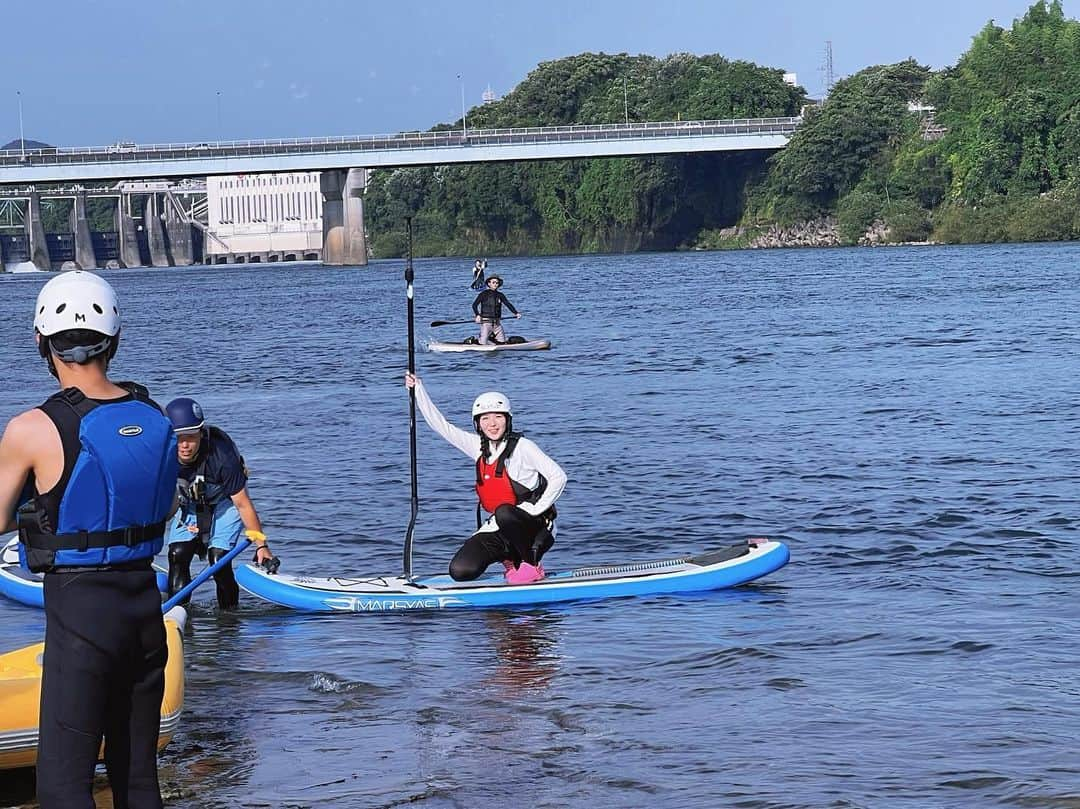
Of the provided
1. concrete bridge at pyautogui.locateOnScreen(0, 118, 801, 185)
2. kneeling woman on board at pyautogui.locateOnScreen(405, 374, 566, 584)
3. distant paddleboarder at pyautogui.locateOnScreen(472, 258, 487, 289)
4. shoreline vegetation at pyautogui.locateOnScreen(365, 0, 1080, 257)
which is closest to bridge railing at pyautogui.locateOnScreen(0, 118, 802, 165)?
concrete bridge at pyautogui.locateOnScreen(0, 118, 801, 185)

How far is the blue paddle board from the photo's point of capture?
10500mm

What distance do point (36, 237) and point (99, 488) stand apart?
527 feet

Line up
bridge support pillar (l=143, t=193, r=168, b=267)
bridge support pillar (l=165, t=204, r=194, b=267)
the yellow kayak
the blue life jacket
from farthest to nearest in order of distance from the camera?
bridge support pillar (l=165, t=204, r=194, b=267), bridge support pillar (l=143, t=193, r=168, b=267), the yellow kayak, the blue life jacket

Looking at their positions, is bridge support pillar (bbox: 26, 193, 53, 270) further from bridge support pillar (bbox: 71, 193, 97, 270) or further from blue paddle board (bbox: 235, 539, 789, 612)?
blue paddle board (bbox: 235, 539, 789, 612)

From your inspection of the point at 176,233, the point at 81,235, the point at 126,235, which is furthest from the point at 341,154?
the point at 176,233

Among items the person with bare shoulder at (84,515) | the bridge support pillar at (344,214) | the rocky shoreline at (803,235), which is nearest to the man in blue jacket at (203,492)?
the person with bare shoulder at (84,515)

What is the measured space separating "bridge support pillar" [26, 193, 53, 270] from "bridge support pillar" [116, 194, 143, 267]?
26.0 feet

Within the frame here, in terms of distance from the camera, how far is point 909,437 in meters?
18.9

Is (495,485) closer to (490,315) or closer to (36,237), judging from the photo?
(490,315)

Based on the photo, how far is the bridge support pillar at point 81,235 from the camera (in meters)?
160

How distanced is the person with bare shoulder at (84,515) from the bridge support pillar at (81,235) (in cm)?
15939

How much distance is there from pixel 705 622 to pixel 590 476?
6.85 metres

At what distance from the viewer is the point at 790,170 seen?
108m

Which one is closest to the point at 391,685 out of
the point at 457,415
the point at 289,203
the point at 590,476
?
the point at 590,476
